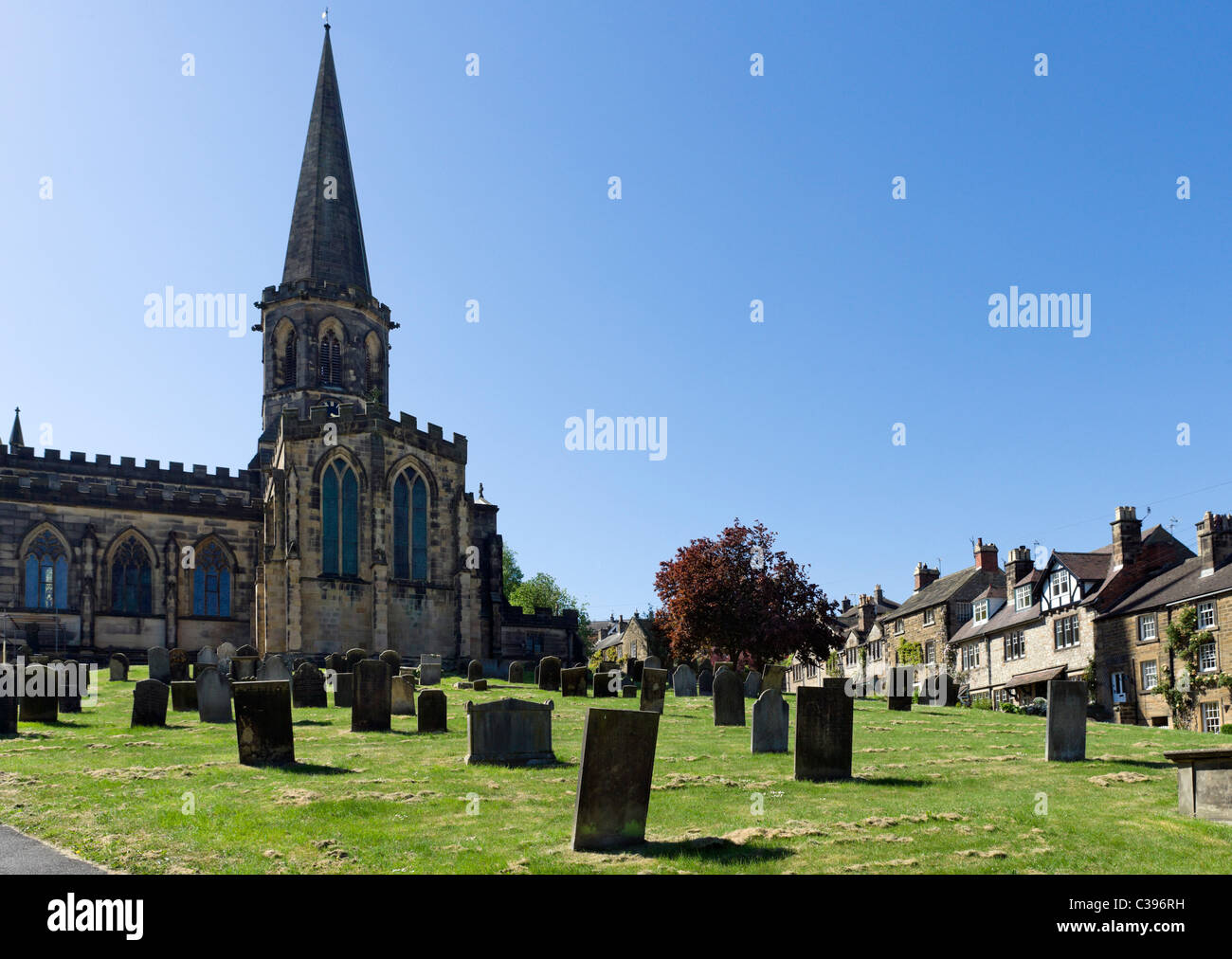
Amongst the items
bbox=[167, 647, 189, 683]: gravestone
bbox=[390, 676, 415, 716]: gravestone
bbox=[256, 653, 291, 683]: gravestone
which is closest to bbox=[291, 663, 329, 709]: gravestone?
bbox=[256, 653, 291, 683]: gravestone

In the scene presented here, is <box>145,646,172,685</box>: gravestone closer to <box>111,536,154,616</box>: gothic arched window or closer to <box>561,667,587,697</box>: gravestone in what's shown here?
<box>561,667,587,697</box>: gravestone

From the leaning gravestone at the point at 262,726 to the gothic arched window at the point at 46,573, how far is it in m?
33.2

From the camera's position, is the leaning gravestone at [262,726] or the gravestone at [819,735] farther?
the leaning gravestone at [262,726]

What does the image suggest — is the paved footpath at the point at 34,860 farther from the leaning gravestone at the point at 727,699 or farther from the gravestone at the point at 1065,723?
the leaning gravestone at the point at 727,699

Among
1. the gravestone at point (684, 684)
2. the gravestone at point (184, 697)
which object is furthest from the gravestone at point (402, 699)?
the gravestone at point (684, 684)

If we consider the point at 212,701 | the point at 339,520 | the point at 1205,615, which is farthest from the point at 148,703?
the point at 1205,615

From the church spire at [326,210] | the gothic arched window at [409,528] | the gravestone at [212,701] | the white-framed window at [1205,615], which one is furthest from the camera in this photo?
the church spire at [326,210]

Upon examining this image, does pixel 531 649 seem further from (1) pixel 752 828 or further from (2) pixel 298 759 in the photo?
(1) pixel 752 828

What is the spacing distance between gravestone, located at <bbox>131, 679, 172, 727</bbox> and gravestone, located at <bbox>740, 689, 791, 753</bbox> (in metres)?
11.6

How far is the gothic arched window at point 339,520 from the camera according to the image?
45.2m

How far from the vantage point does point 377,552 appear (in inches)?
1796

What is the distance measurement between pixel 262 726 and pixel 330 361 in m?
44.5
